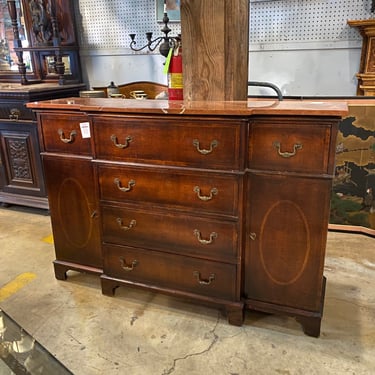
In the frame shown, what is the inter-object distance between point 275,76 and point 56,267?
1968 millimetres

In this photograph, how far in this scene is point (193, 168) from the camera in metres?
1.53

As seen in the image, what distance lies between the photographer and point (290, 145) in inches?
54.6

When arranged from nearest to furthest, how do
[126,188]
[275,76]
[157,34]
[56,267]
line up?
1. [126,188]
2. [56,267]
3. [275,76]
4. [157,34]

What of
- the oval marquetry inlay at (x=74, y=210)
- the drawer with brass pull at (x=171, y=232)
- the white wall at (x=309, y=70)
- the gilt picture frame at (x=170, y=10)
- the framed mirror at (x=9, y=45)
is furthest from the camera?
the framed mirror at (x=9, y=45)

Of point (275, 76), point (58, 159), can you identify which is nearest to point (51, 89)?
point (58, 159)

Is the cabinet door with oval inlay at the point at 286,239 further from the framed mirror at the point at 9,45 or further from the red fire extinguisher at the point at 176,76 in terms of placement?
the framed mirror at the point at 9,45

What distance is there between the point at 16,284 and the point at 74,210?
1.85 feet

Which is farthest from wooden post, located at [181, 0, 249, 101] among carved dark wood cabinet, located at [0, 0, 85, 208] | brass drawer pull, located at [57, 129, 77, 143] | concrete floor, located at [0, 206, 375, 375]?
carved dark wood cabinet, located at [0, 0, 85, 208]

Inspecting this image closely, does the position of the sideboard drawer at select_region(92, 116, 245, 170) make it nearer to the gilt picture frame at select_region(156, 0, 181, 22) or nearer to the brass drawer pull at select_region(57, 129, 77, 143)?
the brass drawer pull at select_region(57, 129, 77, 143)

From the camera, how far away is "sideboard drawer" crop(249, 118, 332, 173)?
1342 mm

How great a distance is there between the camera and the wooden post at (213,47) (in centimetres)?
165

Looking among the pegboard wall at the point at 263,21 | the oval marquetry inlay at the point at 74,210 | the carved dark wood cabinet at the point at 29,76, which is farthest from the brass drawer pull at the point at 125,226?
the pegboard wall at the point at 263,21

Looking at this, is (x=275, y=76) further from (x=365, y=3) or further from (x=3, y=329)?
(x=3, y=329)

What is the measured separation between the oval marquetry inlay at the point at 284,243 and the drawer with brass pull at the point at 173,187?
167mm
